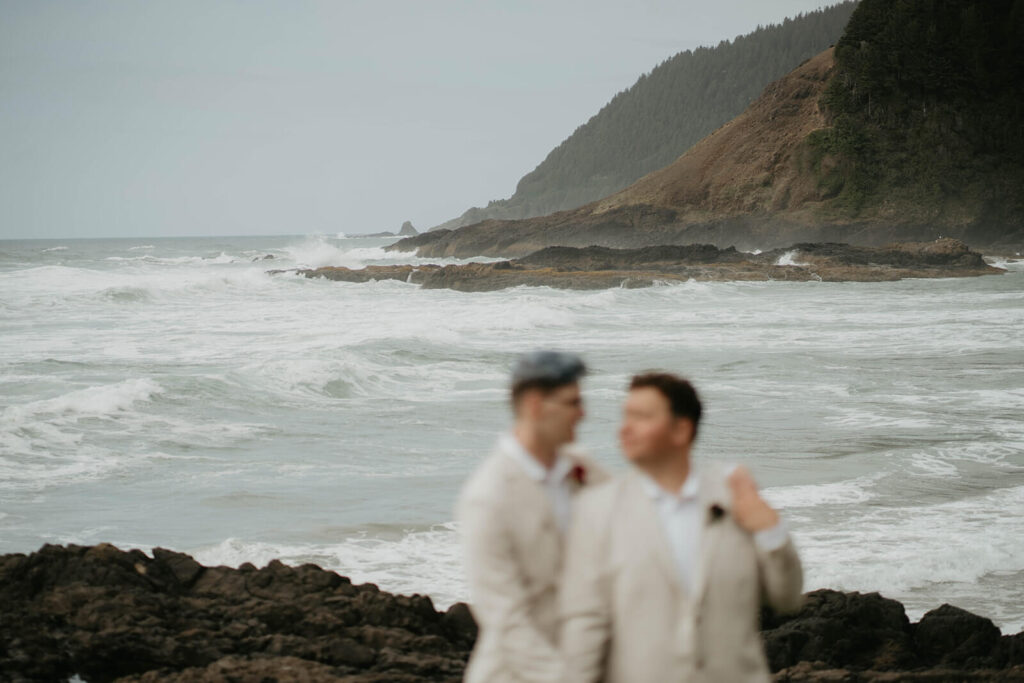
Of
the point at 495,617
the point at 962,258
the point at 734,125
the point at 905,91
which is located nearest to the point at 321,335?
the point at 495,617

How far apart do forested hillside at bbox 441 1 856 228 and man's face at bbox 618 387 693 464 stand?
15138 centimetres

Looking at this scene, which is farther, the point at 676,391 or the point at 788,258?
the point at 788,258

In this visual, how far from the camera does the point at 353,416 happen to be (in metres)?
14.5

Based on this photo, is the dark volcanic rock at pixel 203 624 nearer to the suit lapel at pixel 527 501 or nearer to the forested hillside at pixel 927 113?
the suit lapel at pixel 527 501

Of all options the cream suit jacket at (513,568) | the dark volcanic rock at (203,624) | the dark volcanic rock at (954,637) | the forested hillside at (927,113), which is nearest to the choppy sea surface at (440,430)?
the dark volcanic rock at (954,637)

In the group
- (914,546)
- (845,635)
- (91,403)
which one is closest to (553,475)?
(845,635)

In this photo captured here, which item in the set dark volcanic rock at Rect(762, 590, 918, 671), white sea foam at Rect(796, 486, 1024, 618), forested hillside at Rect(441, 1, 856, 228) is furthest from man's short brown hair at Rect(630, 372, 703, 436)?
forested hillside at Rect(441, 1, 856, 228)

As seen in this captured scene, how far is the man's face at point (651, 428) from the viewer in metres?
2.24

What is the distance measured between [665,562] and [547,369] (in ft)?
A: 1.46

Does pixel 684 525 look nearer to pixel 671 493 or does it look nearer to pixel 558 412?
pixel 671 493

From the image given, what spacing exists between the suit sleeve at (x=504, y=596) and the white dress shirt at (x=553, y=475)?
12cm

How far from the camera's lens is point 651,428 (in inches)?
88.2

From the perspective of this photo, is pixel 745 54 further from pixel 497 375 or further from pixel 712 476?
pixel 712 476

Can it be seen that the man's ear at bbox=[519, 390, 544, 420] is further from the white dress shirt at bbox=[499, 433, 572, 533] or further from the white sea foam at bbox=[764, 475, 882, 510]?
the white sea foam at bbox=[764, 475, 882, 510]
